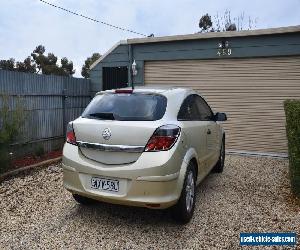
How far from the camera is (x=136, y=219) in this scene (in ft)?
15.8

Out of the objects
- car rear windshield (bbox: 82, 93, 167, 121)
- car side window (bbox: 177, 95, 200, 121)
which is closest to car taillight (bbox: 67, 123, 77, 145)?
car rear windshield (bbox: 82, 93, 167, 121)

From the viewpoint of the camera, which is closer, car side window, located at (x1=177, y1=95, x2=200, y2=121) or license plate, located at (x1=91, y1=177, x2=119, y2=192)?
license plate, located at (x1=91, y1=177, x2=119, y2=192)

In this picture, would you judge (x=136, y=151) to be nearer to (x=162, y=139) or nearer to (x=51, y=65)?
(x=162, y=139)

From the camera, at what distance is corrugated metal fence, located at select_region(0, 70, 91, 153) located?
331 inches

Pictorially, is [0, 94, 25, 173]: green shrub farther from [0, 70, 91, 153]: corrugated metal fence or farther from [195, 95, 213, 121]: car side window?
[195, 95, 213, 121]: car side window

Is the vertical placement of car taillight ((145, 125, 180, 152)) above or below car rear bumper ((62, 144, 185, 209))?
above

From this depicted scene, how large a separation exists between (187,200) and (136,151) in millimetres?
1077

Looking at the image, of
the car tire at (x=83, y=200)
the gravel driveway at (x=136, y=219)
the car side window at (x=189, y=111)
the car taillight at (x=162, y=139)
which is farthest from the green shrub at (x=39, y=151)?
the car taillight at (x=162, y=139)

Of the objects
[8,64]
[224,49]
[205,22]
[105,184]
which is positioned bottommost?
[105,184]

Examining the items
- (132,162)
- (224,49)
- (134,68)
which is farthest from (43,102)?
(132,162)

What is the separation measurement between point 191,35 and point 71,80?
13.0 ft

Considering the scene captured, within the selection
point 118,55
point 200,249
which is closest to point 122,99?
point 200,249

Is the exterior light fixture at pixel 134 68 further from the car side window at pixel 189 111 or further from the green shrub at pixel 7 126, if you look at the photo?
the car side window at pixel 189 111

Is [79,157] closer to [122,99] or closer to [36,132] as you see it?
[122,99]
